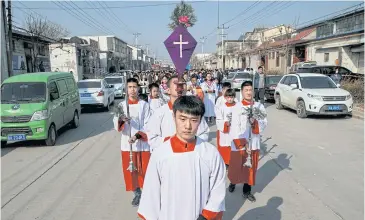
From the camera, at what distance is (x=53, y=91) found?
890 centimetres

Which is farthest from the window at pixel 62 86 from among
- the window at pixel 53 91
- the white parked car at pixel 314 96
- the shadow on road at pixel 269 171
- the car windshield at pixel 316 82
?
the car windshield at pixel 316 82

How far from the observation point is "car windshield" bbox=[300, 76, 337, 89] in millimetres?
12070

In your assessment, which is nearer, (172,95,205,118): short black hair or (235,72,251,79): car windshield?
(172,95,205,118): short black hair

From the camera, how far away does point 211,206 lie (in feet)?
7.57

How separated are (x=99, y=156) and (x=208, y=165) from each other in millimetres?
5295

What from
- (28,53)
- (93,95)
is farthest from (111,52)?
(93,95)

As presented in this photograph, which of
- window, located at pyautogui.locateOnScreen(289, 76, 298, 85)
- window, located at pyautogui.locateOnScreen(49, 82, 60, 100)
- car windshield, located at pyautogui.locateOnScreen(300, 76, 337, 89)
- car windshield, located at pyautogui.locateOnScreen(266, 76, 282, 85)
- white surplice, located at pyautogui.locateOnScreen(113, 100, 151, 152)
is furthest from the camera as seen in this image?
car windshield, located at pyautogui.locateOnScreen(266, 76, 282, 85)

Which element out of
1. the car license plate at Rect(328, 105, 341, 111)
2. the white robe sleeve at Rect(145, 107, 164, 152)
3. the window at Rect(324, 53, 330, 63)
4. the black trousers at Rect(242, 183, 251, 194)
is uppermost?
the window at Rect(324, 53, 330, 63)

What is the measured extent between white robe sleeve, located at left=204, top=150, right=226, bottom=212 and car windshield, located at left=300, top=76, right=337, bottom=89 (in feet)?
35.5

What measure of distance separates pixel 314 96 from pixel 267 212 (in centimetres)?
800

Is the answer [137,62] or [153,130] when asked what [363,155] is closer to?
[153,130]

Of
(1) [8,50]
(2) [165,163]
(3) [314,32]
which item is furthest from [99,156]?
(3) [314,32]

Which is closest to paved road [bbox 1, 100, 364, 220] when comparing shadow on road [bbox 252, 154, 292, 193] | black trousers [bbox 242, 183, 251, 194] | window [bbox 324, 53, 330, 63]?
shadow on road [bbox 252, 154, 292, 193]

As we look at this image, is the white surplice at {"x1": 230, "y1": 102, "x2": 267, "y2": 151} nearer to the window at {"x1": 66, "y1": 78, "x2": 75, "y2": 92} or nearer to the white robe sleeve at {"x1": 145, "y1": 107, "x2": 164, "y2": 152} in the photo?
the white robe sleeve at {"x1": 145, "y1": 107, "x2": 164, "y2": 152}
